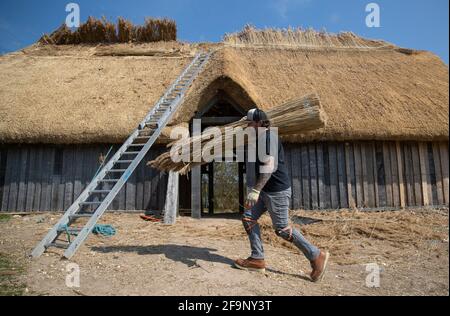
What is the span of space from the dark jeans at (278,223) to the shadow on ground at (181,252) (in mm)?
377

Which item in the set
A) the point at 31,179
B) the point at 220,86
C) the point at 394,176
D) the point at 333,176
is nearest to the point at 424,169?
the point at 394,176

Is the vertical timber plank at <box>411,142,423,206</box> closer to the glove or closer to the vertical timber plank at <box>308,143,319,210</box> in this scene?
the vertical timber plank at <box>308,143,319,210</box>

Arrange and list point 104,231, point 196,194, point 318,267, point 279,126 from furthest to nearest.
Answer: point 196,194 < point 104,231 < point 279,126 < point 318,267

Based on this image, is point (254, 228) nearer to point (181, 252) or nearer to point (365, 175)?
point (181, 252)

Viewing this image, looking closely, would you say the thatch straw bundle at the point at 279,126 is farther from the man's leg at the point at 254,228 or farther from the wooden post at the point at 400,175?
the wooden post at the point at 400,175

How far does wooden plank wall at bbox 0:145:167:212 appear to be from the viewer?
7.23 metres

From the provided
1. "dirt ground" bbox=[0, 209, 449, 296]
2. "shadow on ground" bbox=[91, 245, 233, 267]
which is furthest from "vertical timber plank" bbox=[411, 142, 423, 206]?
"shadow on ground" bbox=[91, 245, 233, 267]

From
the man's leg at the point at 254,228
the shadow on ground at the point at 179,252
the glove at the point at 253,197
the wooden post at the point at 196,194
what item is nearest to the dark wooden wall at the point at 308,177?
the wooden post at the point at 196,194

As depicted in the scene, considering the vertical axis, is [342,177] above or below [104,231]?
above

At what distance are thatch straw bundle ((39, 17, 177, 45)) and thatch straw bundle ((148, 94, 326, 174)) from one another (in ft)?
26.1

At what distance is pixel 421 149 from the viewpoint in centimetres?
749

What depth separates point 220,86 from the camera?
6.94 metres

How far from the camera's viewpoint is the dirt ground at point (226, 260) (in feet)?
9.23

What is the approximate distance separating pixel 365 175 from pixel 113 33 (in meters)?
9.54
